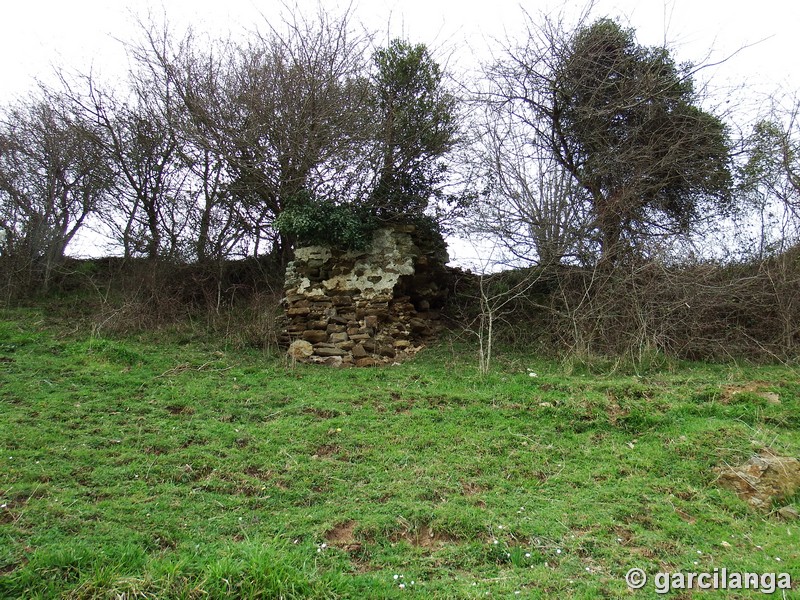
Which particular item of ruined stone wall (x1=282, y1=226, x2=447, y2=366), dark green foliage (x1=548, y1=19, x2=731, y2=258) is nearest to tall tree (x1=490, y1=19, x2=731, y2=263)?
dark green foliage (x1=548, y1=19, x2=731, y2=258)

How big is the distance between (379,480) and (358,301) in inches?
200

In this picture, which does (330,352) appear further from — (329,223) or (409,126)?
(409,126)

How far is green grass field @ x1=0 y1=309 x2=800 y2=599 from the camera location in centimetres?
335

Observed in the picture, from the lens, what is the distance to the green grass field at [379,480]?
132 inches

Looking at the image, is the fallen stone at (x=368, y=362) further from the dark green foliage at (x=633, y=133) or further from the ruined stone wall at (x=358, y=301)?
the dark green foliage at (x=633, y=133)

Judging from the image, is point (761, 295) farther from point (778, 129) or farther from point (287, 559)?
point (287, 559)

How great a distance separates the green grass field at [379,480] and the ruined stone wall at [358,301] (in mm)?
1478

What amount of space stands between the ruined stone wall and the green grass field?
58.2 inches

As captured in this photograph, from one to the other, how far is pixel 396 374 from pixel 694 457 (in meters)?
4.10

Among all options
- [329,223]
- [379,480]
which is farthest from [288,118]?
[379,480]

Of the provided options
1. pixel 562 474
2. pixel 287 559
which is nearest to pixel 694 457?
pixel 562 474

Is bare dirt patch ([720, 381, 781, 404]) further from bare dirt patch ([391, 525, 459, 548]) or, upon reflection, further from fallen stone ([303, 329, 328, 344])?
fallen stone ([303, 329, 328, 344])

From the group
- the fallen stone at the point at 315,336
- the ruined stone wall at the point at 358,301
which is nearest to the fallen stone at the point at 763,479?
the ruined stone wall at the point at 358,301

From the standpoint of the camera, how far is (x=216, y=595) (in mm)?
3105
